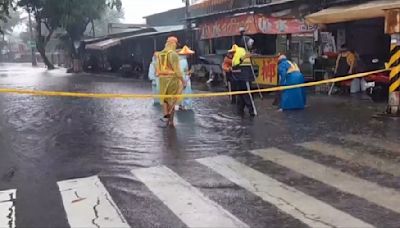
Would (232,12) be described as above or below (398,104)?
above

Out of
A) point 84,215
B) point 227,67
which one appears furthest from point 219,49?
point 84,215

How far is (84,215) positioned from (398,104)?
7.66m

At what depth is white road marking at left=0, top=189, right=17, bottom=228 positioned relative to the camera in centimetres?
474

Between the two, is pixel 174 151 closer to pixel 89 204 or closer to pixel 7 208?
pixel 89 204

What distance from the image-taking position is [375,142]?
7.99m

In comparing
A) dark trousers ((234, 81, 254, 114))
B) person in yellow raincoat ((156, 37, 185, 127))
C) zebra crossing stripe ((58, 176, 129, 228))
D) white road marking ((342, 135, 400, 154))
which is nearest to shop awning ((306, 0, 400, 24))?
dark trousers ((234, 81, 254, 114))

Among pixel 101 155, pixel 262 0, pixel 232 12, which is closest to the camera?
pixel 101 155

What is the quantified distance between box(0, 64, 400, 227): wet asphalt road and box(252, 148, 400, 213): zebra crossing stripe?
0.13 metres

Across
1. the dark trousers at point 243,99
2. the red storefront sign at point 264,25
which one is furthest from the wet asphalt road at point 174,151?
the red storefront sign at point 264,25

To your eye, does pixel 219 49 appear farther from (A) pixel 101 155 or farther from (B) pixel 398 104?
(A) pixel 101 155

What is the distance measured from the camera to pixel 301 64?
18484mm

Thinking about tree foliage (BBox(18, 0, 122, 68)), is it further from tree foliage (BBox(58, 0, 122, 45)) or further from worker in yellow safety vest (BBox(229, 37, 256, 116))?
worker in yellow safety vest (BBox(229, 37, 256, 116))

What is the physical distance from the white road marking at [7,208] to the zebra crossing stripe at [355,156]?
4.39m

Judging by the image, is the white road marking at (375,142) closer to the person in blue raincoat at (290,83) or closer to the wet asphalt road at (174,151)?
the wet asphalt road at (174,151)
